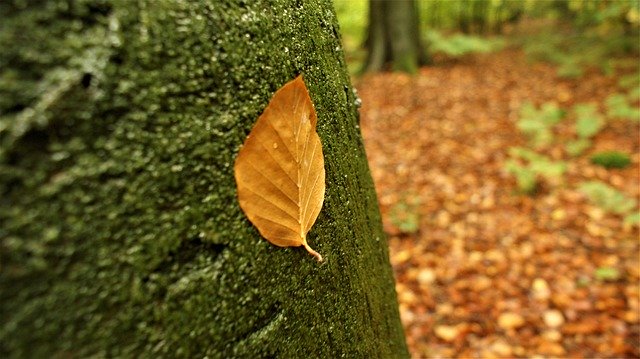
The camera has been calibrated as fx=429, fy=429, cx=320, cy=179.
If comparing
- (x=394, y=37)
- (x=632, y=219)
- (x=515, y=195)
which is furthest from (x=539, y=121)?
(x=394, y=37)

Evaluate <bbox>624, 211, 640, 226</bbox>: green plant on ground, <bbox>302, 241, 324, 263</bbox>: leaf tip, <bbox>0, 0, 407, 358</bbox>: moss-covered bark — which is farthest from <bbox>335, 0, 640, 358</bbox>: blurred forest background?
<bbox>0, 0, 407, 358</bbox>: moss-covered bark

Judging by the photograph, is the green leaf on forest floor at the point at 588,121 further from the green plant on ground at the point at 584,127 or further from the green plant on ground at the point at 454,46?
the green plant on ground at the point at 454,46

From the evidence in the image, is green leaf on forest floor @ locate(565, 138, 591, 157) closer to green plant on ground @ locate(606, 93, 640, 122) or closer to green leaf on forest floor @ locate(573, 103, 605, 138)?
green leaf on forest floor @ locate(573, 103, 605, 138)

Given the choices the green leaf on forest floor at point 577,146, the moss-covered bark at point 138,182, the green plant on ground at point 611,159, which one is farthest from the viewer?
the green leaf on forest floor at point 577,146

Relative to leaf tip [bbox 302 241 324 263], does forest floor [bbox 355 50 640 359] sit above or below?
below

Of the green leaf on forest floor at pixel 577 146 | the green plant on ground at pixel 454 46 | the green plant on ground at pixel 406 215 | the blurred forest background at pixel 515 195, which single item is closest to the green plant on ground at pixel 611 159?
the blurred forest background at pixel 515 195

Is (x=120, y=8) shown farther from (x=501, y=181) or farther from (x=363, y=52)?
(x=363, y=52)

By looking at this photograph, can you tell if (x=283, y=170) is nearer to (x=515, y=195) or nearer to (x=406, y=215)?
(x=406, y=215)
